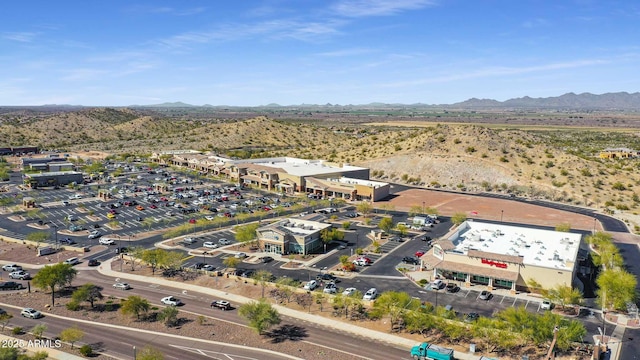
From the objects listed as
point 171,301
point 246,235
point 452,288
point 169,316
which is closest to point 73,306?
point 171,301

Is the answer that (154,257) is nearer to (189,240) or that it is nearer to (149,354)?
(189,240)

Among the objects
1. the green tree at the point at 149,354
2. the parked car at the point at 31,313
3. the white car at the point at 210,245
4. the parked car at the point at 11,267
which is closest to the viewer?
the green tree at the point at 149,354

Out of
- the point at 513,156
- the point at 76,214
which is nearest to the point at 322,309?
Result: the point at 76,214

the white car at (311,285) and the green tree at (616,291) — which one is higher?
the green tree at (616,291)

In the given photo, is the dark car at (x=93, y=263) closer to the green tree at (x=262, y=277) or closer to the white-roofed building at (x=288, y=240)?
the white-roofed building at (x=288, y=240)

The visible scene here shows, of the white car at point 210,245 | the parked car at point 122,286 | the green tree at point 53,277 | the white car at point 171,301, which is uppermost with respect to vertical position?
the green tree at point 53,277

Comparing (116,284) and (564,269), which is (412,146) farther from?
(116,284)

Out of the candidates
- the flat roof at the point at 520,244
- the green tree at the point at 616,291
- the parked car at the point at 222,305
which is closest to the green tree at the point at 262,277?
the parked car at the point at 222,305

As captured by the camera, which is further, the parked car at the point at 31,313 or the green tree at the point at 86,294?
the green tree at the point at 86,294
